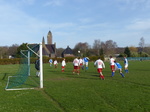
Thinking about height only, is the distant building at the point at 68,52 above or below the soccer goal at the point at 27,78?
above

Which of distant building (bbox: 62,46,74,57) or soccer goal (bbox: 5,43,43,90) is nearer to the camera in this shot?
soccer goal (bbox: 5,43,43,90)

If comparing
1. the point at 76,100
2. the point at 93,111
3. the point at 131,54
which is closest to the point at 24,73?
the point at 76,100

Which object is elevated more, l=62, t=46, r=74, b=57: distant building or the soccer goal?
l=62, t=46, r=74, b=57: distant building

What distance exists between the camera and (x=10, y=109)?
6844mm

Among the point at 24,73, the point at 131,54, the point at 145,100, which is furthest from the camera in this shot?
the point at 131,54

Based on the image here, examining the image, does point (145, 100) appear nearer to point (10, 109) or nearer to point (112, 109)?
point (112, 109)

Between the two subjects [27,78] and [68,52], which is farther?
[68,52]

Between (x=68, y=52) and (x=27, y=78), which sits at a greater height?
(x=68, y=52)

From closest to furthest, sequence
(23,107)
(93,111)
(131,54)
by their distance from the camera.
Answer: (93,111) < (23,107) < (131,54)

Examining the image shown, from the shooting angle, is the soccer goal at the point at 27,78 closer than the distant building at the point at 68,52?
Yes

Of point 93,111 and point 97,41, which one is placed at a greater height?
point 97,41

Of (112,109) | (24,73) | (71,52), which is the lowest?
(112,109)

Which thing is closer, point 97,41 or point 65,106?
point 65,106

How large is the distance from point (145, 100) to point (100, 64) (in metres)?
7.27
